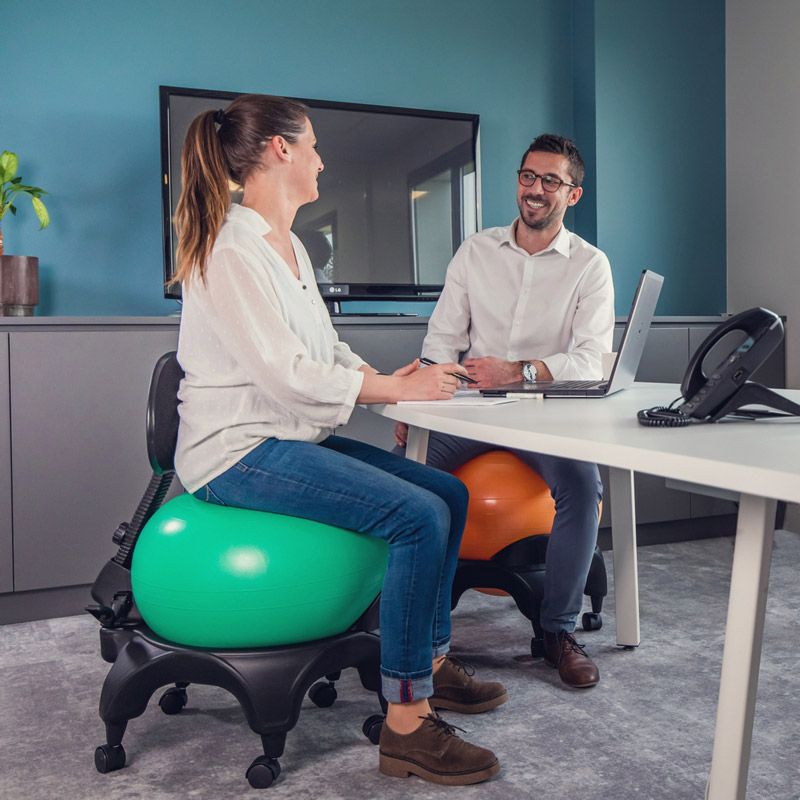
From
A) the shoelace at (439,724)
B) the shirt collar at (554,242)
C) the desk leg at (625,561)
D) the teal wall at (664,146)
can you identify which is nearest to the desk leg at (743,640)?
the shoelace at (439,724)

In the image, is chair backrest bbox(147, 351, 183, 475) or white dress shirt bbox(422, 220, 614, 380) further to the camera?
white dress shirt bbox(422, 220, 614, 380)

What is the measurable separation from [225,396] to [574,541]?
2.96 ft

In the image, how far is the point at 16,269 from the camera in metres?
2.85

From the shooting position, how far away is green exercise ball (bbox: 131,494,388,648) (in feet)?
5.21

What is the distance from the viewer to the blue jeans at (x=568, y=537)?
2115mm

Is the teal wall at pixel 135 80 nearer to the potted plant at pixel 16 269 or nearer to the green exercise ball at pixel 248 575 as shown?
the potted plant at pixel 16 269

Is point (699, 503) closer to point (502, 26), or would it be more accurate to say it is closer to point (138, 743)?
point (502, 26)

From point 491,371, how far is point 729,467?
4.15 feet

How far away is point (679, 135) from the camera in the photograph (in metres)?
4.04

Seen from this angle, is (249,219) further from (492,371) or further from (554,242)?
(554,242)

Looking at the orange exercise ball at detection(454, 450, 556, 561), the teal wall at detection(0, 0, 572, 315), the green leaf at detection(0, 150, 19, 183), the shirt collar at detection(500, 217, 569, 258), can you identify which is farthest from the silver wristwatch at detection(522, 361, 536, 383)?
the green leaf at detection(0, 150, 19, 183)

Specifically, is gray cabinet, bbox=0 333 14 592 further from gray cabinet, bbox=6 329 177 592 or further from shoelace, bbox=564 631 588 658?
shoelace, bbox=564 631 588 658

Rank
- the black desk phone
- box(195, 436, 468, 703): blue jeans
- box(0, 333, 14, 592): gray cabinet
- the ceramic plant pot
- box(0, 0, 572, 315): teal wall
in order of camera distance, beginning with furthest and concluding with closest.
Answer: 1. box(0, 0, 572, 315): teal wall
2. the ceramic plant pot
3. box(0, 333, 14, 592): gray cabinet
4. box(195, 436, 468, 703): blue jeans
5. the black desk phone

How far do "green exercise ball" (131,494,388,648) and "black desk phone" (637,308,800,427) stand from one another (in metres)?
0.62
